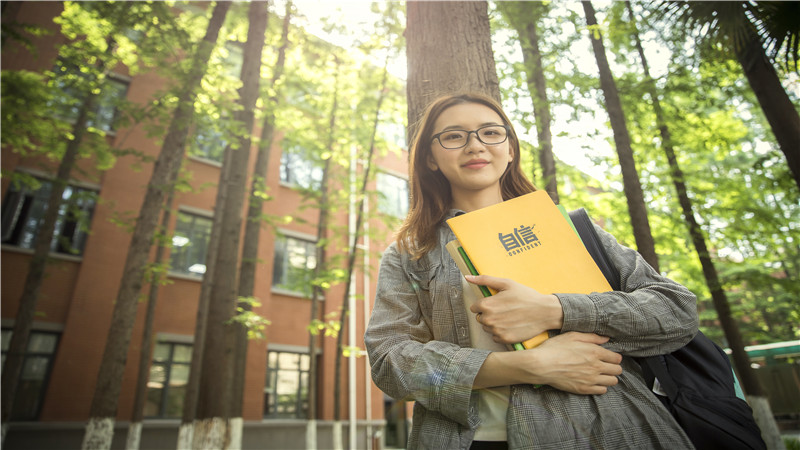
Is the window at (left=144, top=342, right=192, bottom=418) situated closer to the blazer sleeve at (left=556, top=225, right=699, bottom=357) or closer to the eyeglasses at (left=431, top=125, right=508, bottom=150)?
the eyeglasses at (left=431, top=125, right=508, bottom=150)

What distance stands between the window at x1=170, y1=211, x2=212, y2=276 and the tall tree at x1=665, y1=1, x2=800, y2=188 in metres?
13.4

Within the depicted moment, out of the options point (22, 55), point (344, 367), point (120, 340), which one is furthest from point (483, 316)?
point (22, 55)

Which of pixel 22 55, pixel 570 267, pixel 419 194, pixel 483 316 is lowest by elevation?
pixel 483 316

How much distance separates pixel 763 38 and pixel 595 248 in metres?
6.47

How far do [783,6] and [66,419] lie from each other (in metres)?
16.0

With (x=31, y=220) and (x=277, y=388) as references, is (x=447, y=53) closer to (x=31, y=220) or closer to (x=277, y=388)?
(x=277, y=388)

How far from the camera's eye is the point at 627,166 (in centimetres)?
608

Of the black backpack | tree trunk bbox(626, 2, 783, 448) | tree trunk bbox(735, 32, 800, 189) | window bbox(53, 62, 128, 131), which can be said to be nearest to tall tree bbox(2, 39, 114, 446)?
window bbox(53, 62, 128, 131)

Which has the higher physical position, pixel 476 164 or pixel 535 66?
pixel 535 66

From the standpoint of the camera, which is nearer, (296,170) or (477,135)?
(477,135)

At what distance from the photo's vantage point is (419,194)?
1818mm

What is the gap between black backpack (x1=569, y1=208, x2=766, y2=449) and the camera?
1128mm

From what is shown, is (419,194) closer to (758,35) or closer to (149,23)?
(758,35)

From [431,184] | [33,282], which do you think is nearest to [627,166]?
[431,184]
